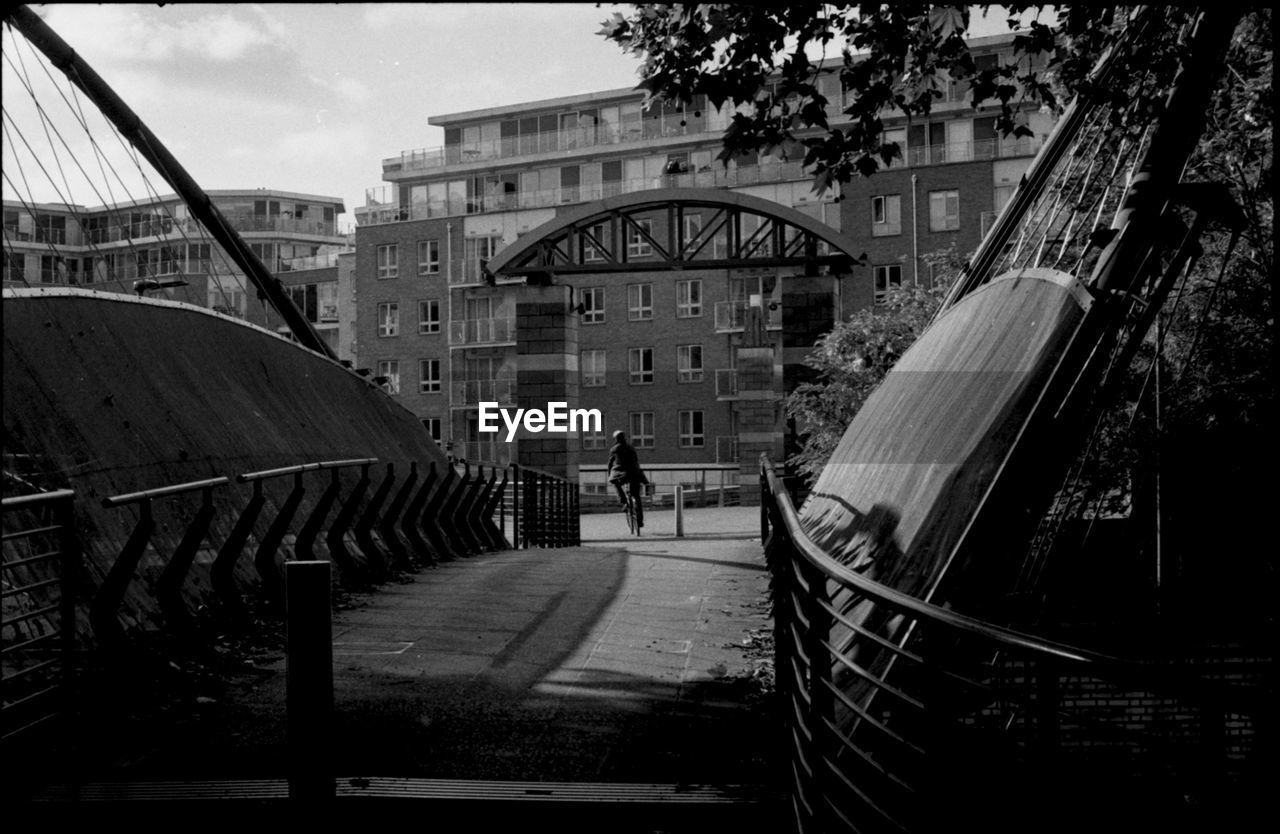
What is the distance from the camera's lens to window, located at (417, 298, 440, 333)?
221 ft

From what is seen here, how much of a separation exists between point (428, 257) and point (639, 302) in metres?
11.2

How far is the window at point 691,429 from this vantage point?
63.1 meters

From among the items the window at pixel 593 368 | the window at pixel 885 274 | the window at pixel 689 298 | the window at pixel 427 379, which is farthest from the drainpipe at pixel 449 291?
the window at pixel 885 274

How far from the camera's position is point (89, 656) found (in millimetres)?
7094

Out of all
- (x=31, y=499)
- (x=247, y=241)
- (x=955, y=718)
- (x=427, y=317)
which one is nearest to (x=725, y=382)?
(x=427, y=317)

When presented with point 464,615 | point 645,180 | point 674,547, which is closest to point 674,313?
point 645,180

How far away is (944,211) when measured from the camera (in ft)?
182

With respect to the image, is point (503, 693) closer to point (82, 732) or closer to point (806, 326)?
point (82, 732)

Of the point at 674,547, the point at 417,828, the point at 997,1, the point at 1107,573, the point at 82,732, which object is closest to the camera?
the point at 417,828

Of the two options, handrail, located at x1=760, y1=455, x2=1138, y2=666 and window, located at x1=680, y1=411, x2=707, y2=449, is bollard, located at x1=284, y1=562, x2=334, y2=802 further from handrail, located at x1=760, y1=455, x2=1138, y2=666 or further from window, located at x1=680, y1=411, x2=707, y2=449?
window, located at x1=680, y1=411, x2=707, y2=449

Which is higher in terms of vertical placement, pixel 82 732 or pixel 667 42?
pixel 667 42

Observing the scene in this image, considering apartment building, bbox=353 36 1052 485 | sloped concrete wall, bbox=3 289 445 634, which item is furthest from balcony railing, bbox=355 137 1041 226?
sloped concrete wall, bbox=3 289 445 634

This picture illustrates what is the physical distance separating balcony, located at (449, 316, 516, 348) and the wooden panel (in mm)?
57877

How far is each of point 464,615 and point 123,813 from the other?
5.29m
